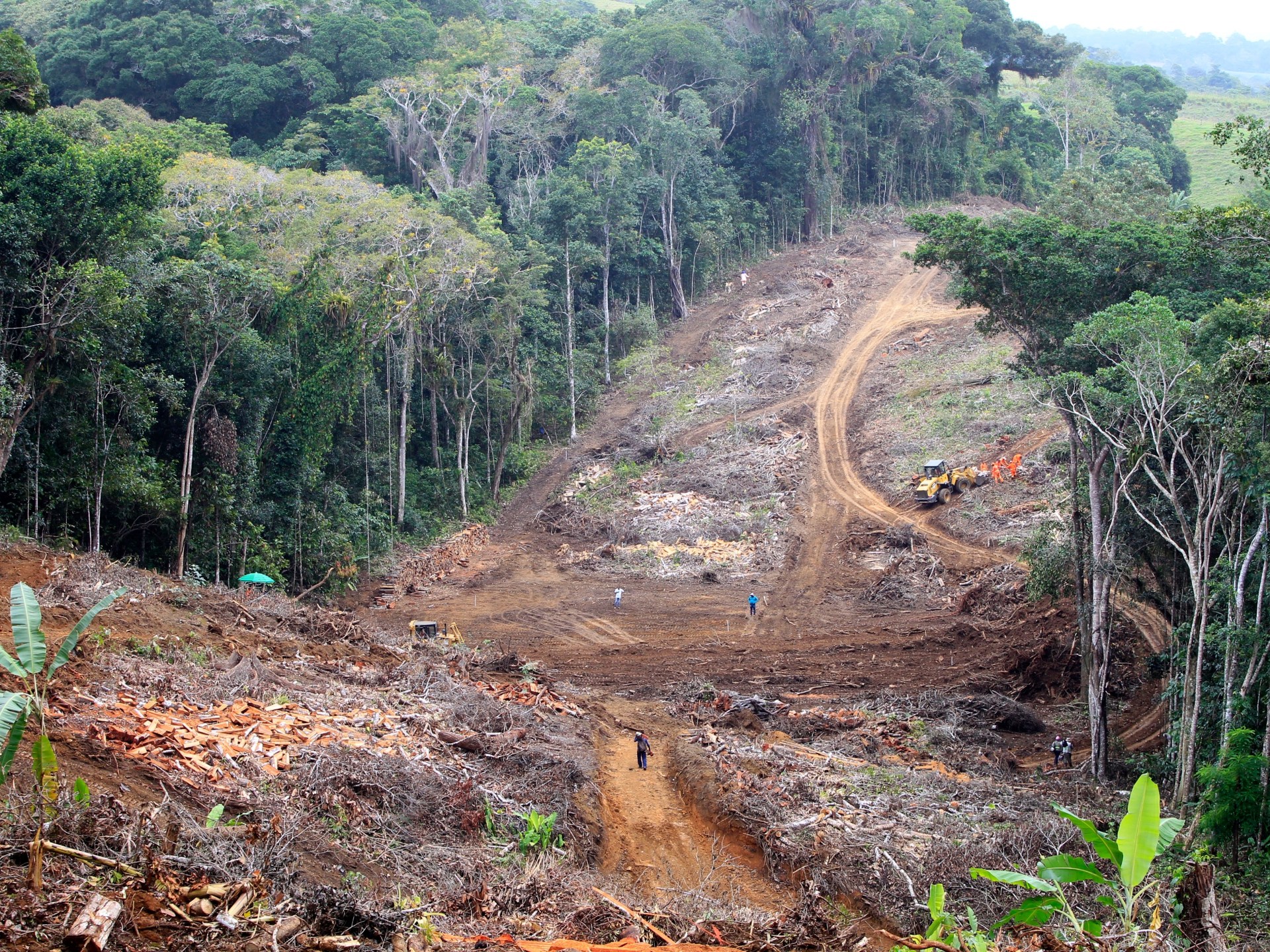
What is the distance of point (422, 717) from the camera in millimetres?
12859

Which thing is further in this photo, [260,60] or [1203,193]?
[1203,193]

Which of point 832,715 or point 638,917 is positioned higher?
point 638,917

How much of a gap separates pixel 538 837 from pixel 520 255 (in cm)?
2755

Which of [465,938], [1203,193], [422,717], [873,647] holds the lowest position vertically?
[873,647]

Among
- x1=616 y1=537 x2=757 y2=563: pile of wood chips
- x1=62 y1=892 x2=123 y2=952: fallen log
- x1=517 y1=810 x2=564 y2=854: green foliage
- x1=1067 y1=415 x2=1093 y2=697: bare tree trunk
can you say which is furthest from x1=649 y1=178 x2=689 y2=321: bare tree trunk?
x1=62 y1=892 x2=123 y2=952: fallen log

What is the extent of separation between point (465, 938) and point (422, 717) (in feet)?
22.3

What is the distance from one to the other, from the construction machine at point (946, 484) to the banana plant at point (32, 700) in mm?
27230

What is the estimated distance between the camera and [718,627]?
2480 cm

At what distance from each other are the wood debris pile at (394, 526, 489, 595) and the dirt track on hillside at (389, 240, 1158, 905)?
0.48 metres

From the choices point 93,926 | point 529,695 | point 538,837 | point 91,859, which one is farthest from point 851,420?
point 93,926

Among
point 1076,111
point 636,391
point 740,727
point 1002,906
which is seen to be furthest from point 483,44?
point 1002,906

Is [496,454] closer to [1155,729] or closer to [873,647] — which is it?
[873,647]

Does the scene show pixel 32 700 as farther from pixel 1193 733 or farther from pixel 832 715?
pixel 832 715

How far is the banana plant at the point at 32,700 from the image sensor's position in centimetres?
532
